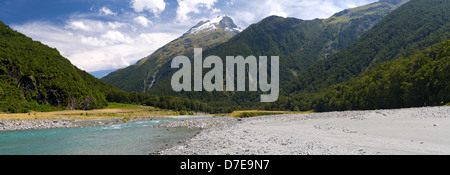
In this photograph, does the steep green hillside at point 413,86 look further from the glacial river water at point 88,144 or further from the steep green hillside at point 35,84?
the steep green hillside at point 35,84

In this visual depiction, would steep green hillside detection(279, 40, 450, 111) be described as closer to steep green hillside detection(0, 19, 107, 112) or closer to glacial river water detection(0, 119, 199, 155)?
glacial river water detection(0, 119, 199, 155)

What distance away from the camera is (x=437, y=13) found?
184875 mm

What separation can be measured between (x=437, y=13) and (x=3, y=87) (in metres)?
271

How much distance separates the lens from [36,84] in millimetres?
97688

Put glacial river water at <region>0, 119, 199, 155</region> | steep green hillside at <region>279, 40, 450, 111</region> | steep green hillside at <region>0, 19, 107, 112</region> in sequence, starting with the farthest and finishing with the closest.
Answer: steep green hillside at <region>0, 19, 107, 112</region> → steep green hillside at <region>279, 40, 450, 111</region> → glacial river water at <region>0, 119, 199, 155</region>

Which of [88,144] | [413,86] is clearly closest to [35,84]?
[88,144]

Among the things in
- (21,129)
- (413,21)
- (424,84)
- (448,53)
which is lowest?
(21,129)

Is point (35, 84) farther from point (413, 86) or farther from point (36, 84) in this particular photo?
point (413, 86)

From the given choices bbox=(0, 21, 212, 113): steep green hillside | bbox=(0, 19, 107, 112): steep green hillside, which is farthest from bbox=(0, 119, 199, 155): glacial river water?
bbox=(0, 19, 107, 112): steep green hillside

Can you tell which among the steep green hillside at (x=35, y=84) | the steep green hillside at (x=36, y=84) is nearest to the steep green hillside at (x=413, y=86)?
the steep green hillside at (x=35, y=84)

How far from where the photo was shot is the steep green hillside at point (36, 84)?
8256cm

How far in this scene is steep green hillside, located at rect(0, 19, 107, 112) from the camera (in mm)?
82562
